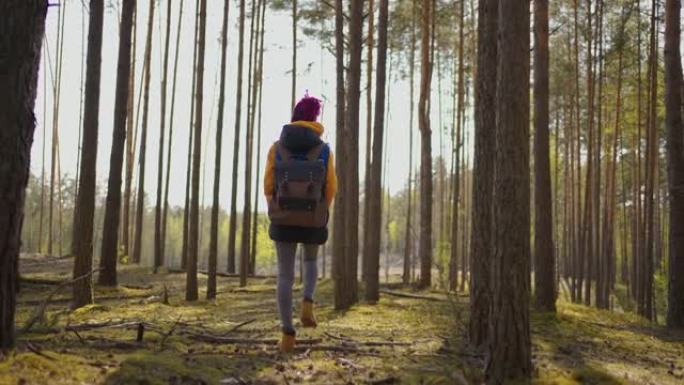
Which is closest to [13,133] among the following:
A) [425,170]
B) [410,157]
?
[425,170]

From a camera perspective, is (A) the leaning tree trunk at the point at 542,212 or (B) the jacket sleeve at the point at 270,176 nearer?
(B) the jacket sleeve at the point at 270,176

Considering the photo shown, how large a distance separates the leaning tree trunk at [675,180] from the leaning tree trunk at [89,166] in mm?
9081

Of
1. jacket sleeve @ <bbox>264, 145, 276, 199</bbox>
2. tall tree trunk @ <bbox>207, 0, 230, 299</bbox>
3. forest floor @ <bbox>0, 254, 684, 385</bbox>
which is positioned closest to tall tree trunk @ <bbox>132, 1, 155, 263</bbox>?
tall tree trunk @ <bbox>207, 0, 230, 299</bbox>

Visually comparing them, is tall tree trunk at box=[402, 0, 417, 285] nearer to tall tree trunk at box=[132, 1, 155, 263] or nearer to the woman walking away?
tall tree trunk at box=[132, 1, 155, 263]

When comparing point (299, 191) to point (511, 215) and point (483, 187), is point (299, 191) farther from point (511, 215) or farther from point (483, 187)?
point (483, 187)

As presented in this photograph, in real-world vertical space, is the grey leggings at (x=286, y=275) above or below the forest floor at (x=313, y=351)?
above

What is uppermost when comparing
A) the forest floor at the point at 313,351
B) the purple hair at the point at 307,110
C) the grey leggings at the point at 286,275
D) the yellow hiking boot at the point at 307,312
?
the purple hair at the point at 307,110

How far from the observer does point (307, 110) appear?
474cm

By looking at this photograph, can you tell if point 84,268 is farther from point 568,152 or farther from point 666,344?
point 568,152

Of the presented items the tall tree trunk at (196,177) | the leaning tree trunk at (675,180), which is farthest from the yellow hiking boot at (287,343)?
the leaning tree trunk at (675,180)

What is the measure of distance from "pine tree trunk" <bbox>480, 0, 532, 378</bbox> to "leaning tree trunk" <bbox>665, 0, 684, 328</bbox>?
7.23 m

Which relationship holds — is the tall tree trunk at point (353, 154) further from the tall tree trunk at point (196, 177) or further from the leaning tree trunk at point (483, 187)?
the leaning tree trunk at point (483, 187)

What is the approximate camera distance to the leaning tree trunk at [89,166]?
7.56m

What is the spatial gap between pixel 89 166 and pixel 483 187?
203 inches
